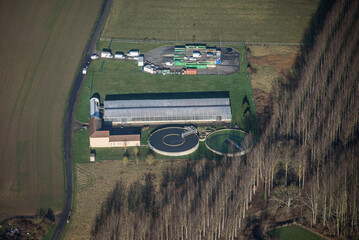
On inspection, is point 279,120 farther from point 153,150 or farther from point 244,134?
point 153,150

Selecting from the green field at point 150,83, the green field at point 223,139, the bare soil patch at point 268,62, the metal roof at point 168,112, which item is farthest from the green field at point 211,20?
the green field at point 223,139

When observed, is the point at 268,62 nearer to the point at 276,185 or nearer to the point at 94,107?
the point at 276,185

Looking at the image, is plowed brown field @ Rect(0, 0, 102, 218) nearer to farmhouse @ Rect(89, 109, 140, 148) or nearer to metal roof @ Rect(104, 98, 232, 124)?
farmhouse @ Rect(89, 109, 140, 148)

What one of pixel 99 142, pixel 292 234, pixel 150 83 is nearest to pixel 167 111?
pixel 150 83

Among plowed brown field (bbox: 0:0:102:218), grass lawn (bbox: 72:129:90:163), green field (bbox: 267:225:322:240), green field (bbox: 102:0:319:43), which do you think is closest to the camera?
green field (bbox: 267:225:322:240)

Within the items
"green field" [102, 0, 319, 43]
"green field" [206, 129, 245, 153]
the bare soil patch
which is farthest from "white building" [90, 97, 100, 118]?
the bare soil patch

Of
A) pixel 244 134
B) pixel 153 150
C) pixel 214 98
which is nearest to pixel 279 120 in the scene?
pixel 244 134
